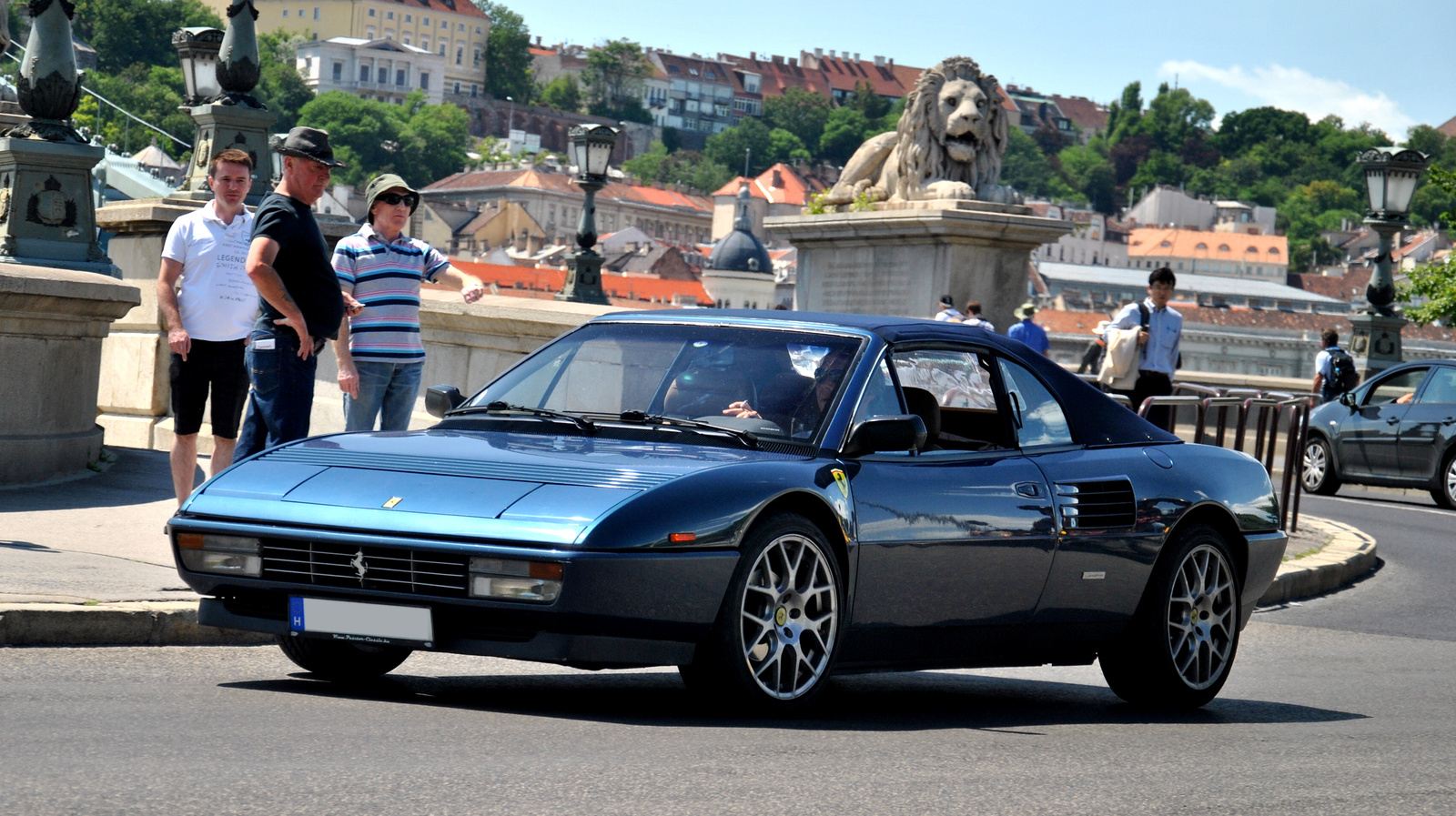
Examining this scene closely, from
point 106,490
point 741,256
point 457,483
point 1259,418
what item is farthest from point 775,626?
point 741,256

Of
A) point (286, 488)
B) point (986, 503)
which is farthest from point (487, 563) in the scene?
point (986, 503)

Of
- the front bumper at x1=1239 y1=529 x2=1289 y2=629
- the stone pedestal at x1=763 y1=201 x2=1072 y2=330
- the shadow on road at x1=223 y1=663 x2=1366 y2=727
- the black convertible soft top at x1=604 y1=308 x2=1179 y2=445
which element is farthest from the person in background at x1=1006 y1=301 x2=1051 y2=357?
the black convertible soft top at x1=604 y1=308 x2=1179 y2=445

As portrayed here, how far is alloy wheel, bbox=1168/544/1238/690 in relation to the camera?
7.54 m

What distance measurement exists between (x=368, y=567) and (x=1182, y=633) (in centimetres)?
323

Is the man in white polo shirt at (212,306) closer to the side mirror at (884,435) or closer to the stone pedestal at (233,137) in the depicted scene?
the side mirror at (884,435)

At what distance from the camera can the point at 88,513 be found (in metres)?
10.5

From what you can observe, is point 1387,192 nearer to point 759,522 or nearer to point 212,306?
point 212,306

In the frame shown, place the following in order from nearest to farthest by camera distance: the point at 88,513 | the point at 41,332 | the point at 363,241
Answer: the point at 363,241, the point at 88,513, the point at 41,332

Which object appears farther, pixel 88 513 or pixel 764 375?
pixel 88 513

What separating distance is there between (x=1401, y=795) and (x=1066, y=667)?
3849mm

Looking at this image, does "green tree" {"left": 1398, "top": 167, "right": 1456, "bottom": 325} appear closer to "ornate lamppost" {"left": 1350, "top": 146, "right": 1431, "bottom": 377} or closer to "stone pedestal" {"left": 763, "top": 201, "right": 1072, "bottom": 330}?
"ornate lamppost" {"left": 1350, "top": 146, "right": 1431, "bottom": 377}

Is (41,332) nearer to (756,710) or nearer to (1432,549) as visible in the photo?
(756,710)

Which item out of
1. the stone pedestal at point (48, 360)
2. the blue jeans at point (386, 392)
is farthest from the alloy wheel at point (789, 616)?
the stone pedestal at point (48, 360)

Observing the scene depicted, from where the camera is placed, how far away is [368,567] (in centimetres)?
576
